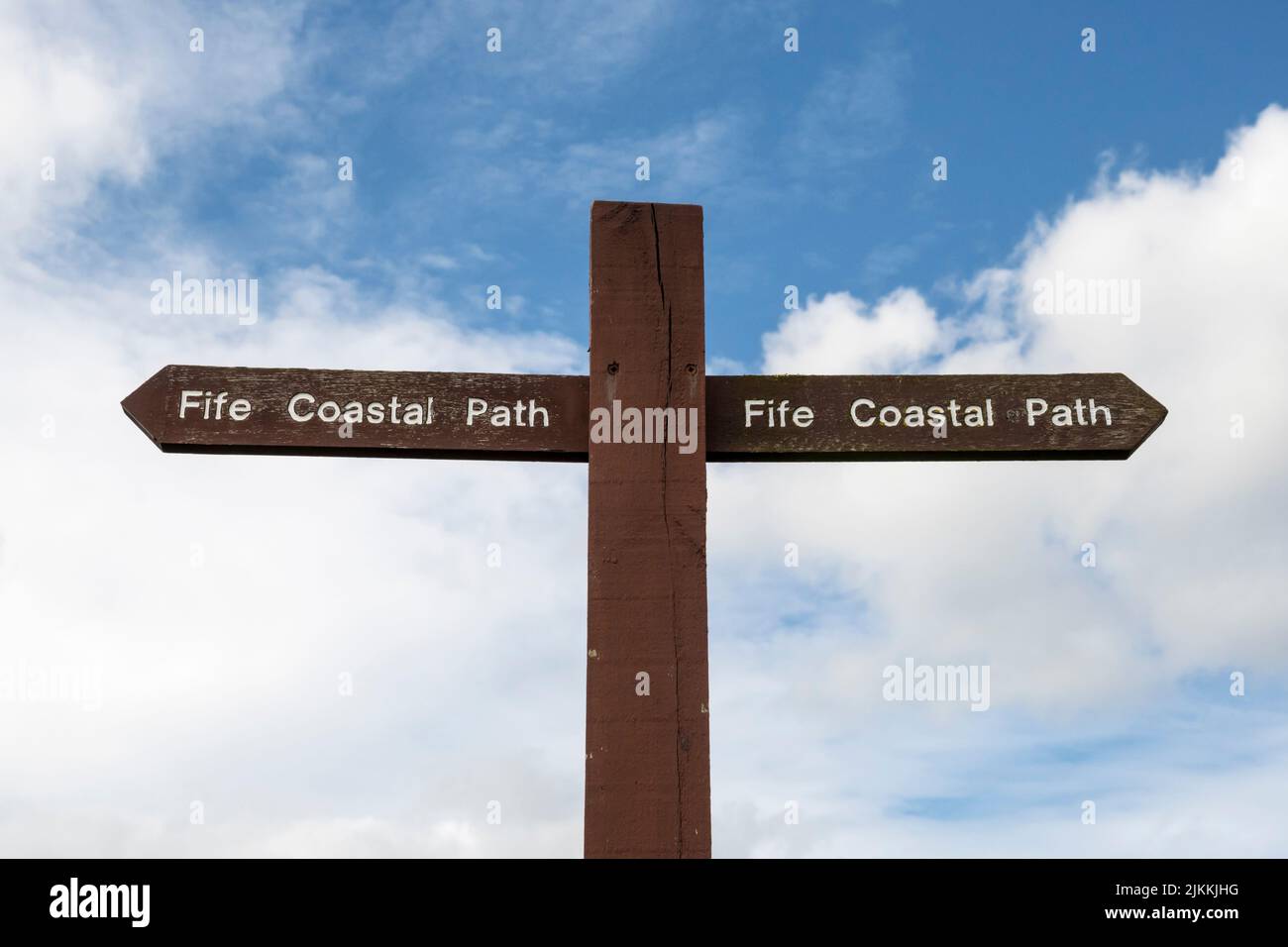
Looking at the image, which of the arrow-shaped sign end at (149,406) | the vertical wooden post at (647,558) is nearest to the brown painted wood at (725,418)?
the arrow-shaped sign end at (149,406)

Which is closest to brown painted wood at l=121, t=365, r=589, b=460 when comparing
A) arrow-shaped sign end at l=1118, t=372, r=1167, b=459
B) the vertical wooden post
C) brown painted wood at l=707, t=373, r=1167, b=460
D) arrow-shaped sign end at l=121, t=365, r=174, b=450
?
arrow-shaped sign end at l=121, t=365, r=174, b=450

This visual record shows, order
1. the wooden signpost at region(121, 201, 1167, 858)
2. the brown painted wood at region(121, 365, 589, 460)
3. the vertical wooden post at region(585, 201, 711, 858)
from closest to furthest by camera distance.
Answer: the vertical wooden post at region(585, 201, 711, 858), the wooden signpost at region(121, 201, 1167, 858), the brown painted wood at region(121, 365, 589, 460)

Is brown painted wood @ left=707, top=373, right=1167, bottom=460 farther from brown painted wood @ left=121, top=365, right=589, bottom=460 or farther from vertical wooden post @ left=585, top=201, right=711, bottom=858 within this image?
brown painted wood @ left=121, top=365, right=589, bottom=460

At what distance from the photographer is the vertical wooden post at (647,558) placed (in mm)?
3756

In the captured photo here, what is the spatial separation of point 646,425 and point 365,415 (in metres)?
1.09

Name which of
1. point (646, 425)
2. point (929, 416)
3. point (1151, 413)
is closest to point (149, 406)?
point (646, 425)

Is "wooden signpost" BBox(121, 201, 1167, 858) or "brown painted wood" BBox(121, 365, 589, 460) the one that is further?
"brown painted wood" BBox(121, 365, 589, 460)

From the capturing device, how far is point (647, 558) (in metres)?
3.96

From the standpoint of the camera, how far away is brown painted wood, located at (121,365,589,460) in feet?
13.7

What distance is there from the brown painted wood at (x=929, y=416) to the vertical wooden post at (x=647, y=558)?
29 cm

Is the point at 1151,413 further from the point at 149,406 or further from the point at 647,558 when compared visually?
the point at 149,406
